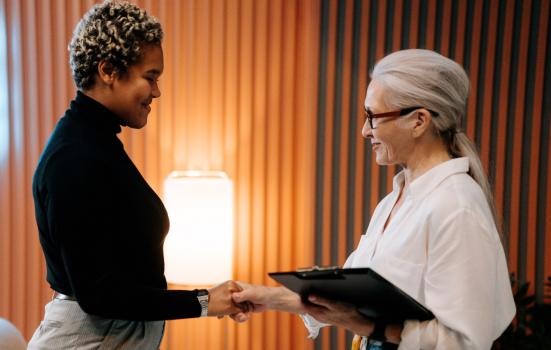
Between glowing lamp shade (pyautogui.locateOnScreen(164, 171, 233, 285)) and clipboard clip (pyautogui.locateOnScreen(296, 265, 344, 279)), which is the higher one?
clipboard clip (pyautogui.locateOnScreen(296, 265, 344, 279))

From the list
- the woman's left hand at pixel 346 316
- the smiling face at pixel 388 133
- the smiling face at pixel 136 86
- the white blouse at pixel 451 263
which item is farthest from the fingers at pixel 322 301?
the smiling face at pixel 136 86

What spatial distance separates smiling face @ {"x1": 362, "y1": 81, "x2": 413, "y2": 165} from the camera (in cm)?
166

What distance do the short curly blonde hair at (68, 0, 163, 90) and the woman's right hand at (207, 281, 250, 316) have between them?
71cm

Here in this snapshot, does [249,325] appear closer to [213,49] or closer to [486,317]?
[213,49]

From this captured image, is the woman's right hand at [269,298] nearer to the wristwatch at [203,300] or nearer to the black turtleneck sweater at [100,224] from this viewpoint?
the wristwatch at [203,300]

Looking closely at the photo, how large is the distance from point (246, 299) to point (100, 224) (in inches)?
24.4

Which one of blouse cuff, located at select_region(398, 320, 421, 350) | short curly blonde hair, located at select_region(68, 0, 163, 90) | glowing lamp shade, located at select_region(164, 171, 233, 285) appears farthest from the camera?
glowing lamp shade, located at select_region(164, 171, 233, 285)

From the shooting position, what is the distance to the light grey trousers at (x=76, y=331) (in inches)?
64.6

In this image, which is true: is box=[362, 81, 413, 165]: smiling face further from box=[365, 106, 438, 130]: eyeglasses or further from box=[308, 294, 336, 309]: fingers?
box=[308, 294, 336, 309]: fingers

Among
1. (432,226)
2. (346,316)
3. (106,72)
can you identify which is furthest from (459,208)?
(106,72)

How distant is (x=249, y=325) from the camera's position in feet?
12.3

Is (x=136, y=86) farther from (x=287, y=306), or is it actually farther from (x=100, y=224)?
(x=287, y=306)

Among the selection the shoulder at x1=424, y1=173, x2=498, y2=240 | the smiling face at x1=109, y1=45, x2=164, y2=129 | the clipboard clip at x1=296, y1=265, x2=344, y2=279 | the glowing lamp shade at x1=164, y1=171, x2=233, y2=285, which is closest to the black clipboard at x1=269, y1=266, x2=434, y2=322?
the clipboard clip at x1=296, y1=265, x2=344, y2=279

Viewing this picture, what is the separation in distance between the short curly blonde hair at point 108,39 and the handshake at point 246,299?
72 cm
